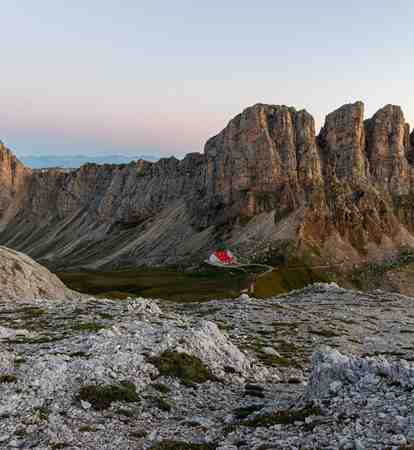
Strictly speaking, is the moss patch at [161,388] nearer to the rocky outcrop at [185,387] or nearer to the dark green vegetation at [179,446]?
the rocky outcrop at [185,387]

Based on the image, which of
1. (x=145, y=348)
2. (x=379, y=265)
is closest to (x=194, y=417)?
(x=145, y=348)

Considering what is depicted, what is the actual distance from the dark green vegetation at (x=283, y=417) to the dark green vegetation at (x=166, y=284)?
375 ft

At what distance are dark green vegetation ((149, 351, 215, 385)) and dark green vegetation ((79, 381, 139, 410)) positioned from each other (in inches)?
125

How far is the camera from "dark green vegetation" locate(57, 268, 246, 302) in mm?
149000

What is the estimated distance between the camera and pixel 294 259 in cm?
19762

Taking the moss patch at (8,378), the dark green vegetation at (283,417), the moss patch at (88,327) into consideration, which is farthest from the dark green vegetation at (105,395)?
the moss patch at (88,327)

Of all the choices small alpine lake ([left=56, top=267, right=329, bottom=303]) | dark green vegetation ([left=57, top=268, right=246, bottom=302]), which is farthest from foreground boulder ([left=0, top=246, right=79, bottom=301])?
small alpine lake ([left=56, top=267, right=329, bottom=303])

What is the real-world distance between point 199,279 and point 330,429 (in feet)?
549

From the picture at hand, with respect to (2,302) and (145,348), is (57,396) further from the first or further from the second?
(2,302)

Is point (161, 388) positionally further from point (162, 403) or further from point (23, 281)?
point (23, 281)

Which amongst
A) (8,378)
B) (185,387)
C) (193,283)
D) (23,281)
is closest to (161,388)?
(185,387)

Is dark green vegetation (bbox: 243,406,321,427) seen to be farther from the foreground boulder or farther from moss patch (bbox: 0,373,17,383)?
the foreground boulder

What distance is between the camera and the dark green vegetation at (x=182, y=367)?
25441mm

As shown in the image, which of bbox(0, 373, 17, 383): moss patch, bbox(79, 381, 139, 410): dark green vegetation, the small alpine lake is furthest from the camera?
the small alpine lake
